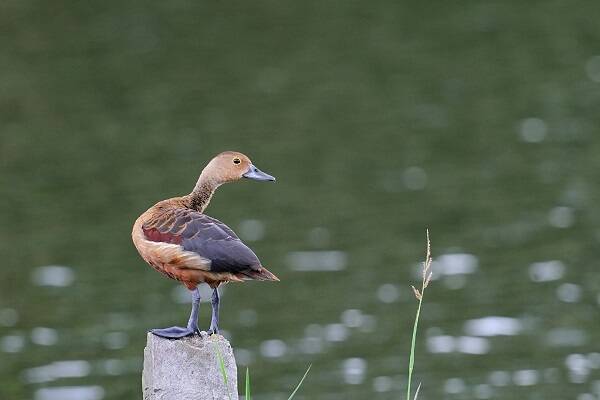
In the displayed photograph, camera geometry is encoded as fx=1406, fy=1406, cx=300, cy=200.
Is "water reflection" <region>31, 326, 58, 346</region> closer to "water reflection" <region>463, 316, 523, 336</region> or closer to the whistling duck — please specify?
"water reflection" <region>463, 316, 523, 336</region>

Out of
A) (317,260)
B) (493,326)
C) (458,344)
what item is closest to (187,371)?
(458,344)

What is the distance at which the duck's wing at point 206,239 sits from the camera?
4.98 meters

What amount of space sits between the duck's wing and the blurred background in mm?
7666

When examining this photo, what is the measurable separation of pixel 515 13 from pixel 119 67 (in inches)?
304

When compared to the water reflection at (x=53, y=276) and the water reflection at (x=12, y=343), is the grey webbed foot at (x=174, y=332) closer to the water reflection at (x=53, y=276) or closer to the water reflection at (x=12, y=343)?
the water reflection at (x=12, y=343)

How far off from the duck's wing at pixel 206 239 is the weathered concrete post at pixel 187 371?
0.96ft

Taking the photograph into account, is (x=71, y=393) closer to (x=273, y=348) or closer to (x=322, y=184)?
(x=273, y=348)

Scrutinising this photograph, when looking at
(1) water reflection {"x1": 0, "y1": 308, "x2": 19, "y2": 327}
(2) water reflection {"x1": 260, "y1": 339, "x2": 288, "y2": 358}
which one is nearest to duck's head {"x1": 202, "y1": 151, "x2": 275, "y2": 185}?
(2) water reflection {"x1": 260, "y1": 339, "x2": 288, "y2": 358}

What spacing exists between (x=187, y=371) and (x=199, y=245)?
45 cm

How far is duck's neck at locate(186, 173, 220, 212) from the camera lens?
5.46m

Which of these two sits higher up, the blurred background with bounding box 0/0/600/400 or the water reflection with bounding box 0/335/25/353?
the blurred background with bounding box 0/0/600/400

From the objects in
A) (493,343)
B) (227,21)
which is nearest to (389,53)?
(227,21)

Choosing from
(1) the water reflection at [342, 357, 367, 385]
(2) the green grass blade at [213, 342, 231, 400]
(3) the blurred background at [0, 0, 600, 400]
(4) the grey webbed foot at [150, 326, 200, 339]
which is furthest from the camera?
(3) the blurred background at [0, 0, 600, 400]

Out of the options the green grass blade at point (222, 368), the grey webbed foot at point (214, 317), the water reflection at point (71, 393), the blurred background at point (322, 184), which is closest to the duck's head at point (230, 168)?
the grey webbed foot at point (214, 317)
